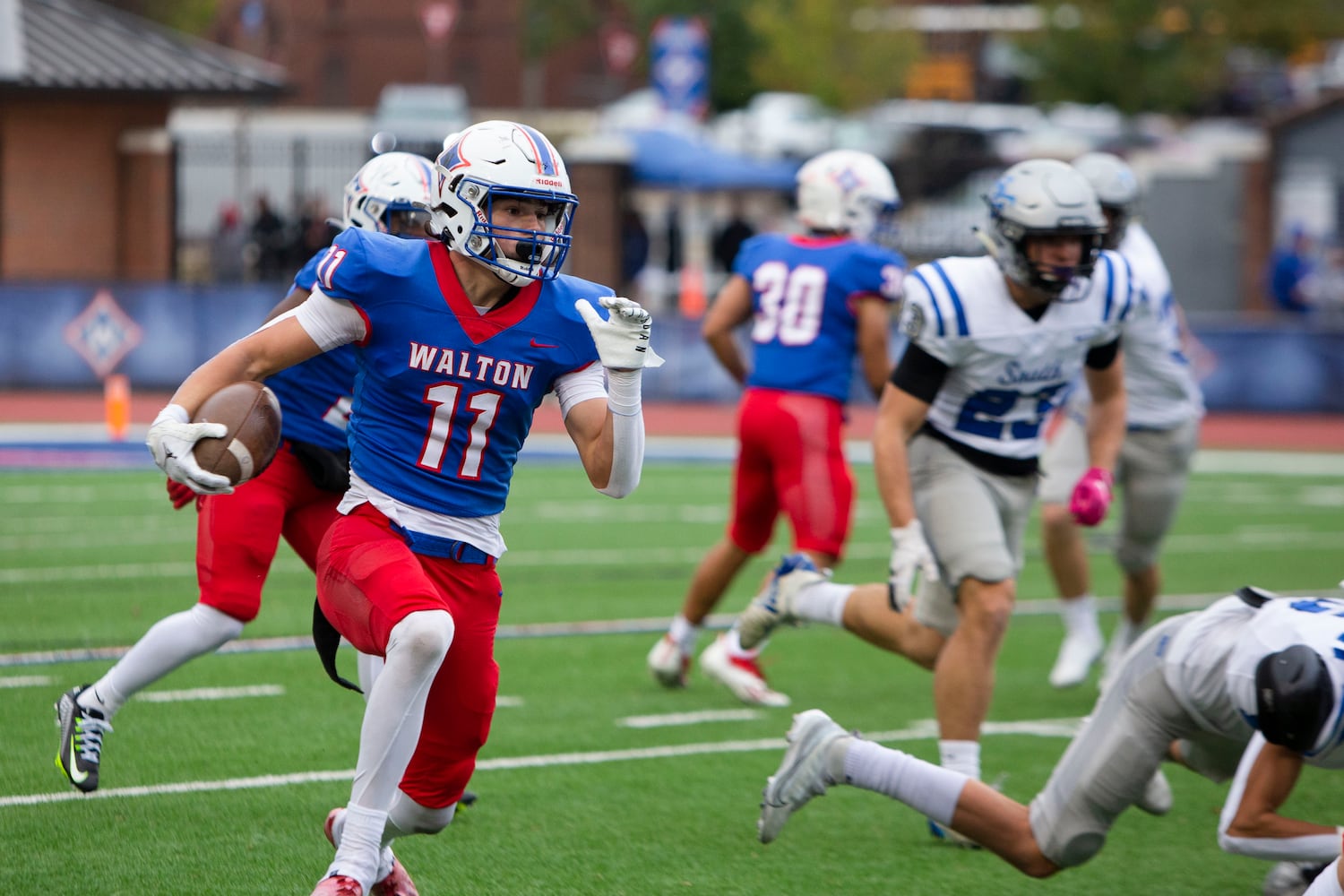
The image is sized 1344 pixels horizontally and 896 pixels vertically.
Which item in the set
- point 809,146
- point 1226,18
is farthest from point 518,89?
point 1226,18

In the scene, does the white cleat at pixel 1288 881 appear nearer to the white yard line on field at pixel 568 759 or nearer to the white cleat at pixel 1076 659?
the white yard line on field at pixel 568 759

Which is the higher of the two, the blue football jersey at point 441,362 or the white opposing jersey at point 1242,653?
the blue football jersey at point 441,362

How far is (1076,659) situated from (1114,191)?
190 cm

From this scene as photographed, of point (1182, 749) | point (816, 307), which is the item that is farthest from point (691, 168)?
point (1182, 749)

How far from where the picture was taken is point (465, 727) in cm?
422

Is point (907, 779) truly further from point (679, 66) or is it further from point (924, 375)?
point (679, 66)

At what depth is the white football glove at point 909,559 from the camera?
518 centimetres

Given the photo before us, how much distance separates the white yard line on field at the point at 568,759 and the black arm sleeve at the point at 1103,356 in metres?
1.47

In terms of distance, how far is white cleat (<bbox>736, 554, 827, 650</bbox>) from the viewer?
6035 mm

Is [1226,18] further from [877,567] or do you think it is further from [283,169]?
[877,567]

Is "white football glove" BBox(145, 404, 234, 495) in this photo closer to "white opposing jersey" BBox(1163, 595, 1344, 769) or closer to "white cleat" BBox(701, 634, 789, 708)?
"white opposing jersey" BBox(1163, 595, 1344, 769)

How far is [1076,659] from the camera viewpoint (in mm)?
7305

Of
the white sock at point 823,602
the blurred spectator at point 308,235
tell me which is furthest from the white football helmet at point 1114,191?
the blurred spectator at point 308,235

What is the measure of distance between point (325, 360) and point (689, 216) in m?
22.7
